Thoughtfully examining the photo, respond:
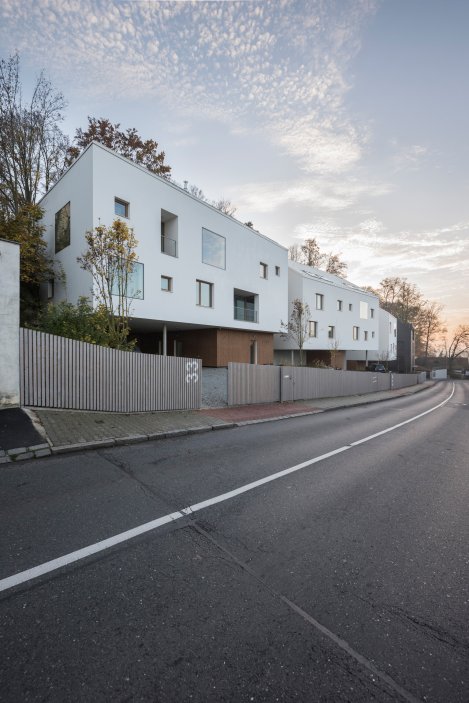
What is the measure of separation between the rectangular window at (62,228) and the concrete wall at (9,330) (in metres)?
9.25

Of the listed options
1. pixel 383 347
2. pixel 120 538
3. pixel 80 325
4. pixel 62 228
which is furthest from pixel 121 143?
pixel 383 347

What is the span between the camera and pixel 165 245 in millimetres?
17812

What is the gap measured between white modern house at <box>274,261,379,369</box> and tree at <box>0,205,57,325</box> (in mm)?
17315

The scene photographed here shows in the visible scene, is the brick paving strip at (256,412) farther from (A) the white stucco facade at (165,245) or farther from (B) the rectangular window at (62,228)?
(B) the rectangular window at (62,228)

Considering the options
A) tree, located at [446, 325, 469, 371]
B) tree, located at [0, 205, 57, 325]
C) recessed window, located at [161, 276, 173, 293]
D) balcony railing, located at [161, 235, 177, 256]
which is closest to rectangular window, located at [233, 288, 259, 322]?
recessed window, located at [161, 276, 173, 293]

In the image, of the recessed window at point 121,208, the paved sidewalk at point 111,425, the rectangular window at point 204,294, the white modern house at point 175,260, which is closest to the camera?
the paved sidewalk at point 111,425

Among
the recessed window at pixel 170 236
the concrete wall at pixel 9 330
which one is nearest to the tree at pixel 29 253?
the recessed window at pixel 170 236

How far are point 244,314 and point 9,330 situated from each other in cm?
1597

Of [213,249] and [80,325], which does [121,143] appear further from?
[80,325]

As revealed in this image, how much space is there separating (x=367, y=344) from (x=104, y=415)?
36.0 metres

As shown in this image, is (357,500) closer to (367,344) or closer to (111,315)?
(111,315)

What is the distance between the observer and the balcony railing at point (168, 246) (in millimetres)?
17592

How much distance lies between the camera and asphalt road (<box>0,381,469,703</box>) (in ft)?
5.71

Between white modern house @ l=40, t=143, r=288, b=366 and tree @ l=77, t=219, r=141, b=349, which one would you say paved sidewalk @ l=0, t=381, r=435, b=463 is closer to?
tree @ l=77, t=219, r=141, b=349
